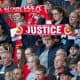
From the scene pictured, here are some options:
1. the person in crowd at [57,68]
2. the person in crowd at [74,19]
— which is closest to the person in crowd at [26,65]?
the person in crowd at [57,68]

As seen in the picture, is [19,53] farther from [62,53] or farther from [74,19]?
[74,19]

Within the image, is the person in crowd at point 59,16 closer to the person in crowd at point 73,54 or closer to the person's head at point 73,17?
the person's head at point 73,17

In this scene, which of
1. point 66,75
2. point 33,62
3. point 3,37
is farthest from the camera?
point 3,37

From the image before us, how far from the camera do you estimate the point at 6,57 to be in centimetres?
261

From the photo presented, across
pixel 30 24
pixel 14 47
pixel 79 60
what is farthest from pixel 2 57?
pixel 79 60

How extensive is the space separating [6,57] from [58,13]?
405 millimetres

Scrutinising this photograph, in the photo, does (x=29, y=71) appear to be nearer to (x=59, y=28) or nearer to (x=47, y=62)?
(x=47, y=62)

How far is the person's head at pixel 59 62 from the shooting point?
2451 mm

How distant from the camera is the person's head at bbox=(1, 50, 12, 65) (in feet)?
8.51

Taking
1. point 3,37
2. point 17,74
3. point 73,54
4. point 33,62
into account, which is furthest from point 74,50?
point 3,37

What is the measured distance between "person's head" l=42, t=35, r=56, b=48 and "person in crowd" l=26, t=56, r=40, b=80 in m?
0.10

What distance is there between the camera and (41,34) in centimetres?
258

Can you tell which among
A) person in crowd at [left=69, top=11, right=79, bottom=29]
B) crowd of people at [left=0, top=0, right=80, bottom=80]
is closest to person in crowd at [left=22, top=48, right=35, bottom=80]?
crowd of people at [left=0, top=0, right=80, bottom=80]

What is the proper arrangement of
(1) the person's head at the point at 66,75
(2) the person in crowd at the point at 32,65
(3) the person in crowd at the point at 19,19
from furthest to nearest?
(3) the person in crowd at the point at 19,19, (2) the person in crowd at the point at 32,65, (1) the person's head at the point at 66,75
